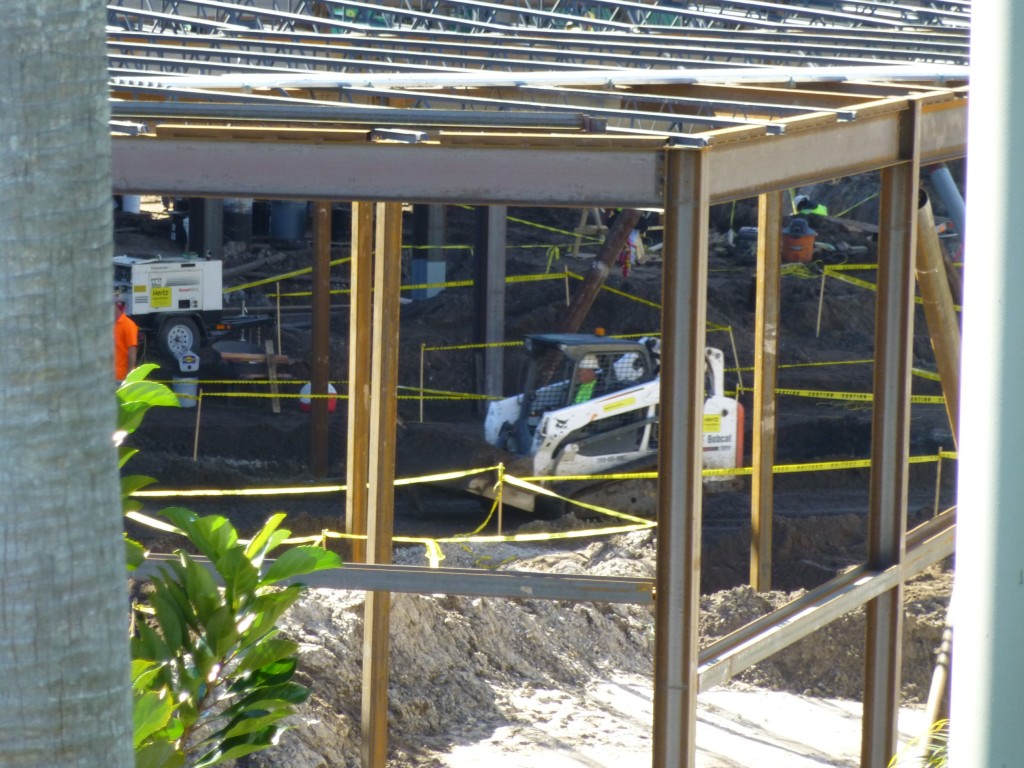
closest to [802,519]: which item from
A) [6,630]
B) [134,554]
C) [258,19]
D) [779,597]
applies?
[779,597]

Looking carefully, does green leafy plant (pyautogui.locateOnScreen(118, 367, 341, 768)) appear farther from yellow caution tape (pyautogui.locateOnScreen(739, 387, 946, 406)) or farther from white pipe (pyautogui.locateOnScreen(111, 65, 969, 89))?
yellow caution tape (pyautogui.locateOnScreen(739, 387, 946, 406))

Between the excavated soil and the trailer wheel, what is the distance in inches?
24.1

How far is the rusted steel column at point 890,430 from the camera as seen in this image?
6871mm

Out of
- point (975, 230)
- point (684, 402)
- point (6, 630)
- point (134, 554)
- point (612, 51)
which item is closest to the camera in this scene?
point (6, 630)

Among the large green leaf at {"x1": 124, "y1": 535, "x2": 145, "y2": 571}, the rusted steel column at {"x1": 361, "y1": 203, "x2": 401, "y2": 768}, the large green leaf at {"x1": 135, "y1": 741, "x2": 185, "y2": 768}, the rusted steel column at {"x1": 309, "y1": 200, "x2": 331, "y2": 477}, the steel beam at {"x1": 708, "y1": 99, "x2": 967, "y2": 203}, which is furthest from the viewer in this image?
the rusted steel column at {"x1": 309, "y1": 200, "x2": 331, "y2": 477}

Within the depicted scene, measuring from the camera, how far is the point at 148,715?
354 centimetres

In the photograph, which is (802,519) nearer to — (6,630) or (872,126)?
(872,126)

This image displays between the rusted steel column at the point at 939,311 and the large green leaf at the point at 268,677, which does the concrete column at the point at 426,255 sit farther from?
the large green leaf at the point at 268,677

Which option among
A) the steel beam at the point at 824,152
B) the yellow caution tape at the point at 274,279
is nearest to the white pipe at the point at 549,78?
the steel beam at the point at 824,152

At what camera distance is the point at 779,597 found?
13750 millimetres

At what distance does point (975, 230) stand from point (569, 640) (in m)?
10.2

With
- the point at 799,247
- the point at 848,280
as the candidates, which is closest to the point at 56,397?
the point at 848,280

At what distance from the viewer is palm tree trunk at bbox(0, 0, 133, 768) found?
8.30 ft

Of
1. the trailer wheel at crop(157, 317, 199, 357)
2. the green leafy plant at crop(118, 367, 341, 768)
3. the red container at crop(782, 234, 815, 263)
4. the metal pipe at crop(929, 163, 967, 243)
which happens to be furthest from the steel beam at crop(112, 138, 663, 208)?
the red container at crop(782, 234, 815, 263)
